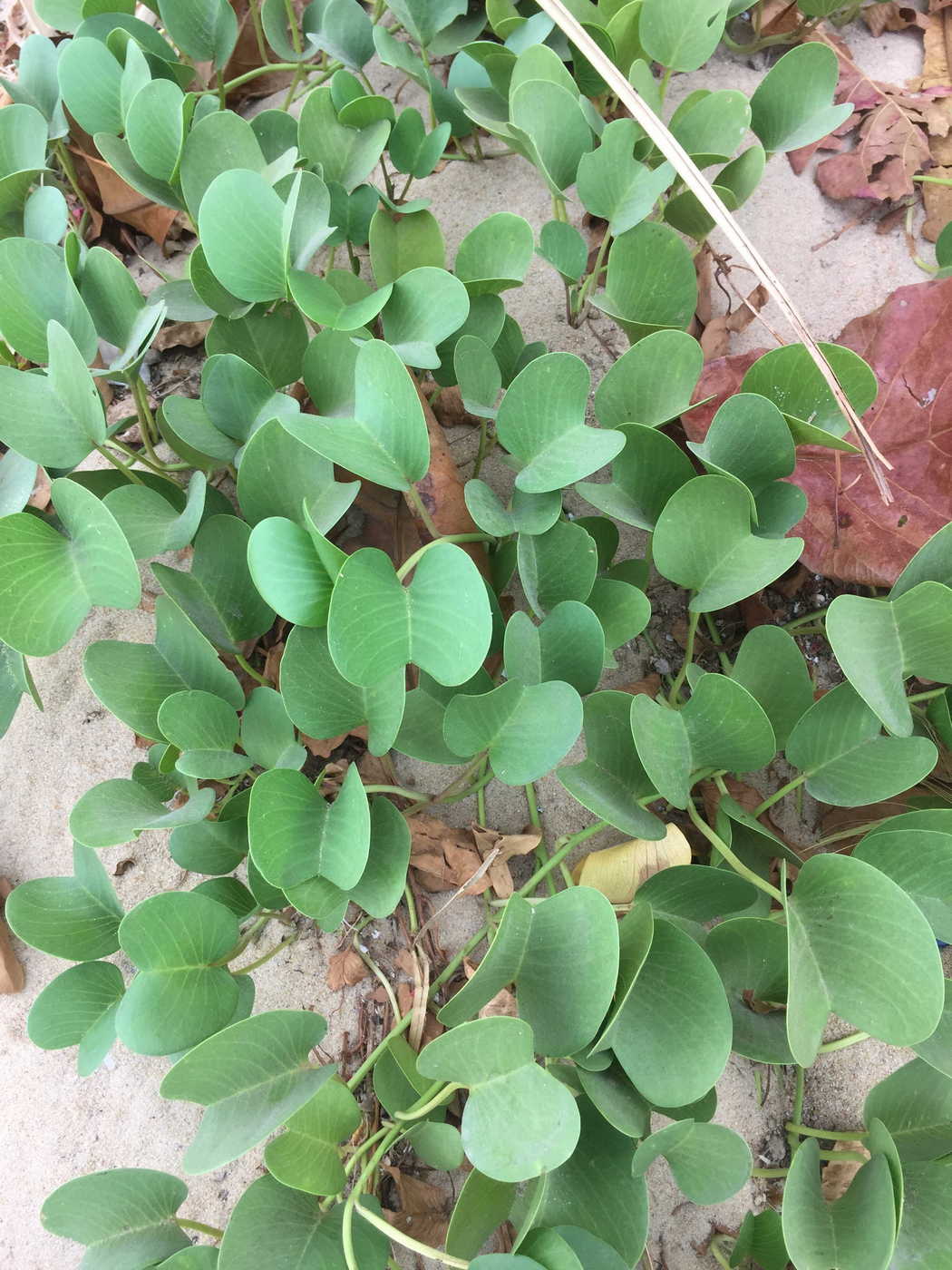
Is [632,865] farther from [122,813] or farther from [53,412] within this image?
[53,412]

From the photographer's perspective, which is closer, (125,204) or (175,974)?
(175,974)

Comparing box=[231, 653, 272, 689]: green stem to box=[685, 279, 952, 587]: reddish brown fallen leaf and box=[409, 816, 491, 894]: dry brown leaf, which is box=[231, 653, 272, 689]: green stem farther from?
box=[685, 279, 952, 587]: reddish brown fallen leaf

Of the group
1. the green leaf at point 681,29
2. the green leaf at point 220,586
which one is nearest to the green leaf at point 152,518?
the green leaf at point 220,586

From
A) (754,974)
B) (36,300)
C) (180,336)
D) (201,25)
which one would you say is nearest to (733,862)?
(754,974)

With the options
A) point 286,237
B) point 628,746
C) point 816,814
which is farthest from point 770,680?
point 286,237

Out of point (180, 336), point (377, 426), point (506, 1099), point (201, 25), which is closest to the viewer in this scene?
point (506, 1099)
